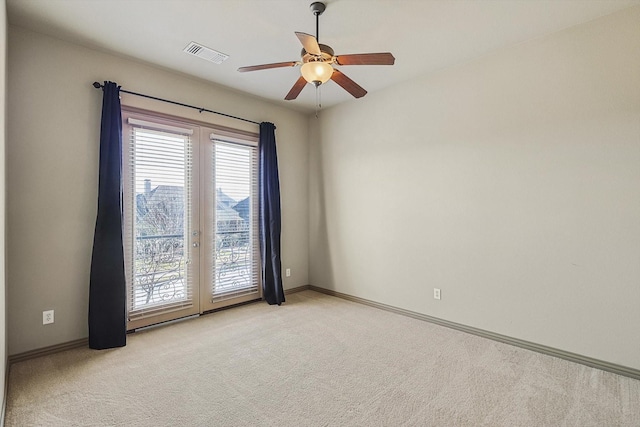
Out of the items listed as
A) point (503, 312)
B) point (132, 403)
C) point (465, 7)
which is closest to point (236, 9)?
point (465, 7)

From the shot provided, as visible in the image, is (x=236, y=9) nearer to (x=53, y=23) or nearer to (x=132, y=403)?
(x=53, y=23)

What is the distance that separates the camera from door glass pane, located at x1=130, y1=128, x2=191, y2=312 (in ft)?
10.8

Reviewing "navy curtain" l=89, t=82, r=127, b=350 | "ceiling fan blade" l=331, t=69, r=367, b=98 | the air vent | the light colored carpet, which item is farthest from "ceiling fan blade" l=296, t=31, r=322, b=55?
the light colored carpet

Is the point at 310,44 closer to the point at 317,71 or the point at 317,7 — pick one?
the point at 317,71

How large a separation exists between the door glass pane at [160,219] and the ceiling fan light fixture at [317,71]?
2053 mm

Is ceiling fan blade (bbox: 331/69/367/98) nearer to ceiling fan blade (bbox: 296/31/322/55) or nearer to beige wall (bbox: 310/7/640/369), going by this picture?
ceiling fan blade (bbox: 296/31/322/55)

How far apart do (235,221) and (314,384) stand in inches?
96.3

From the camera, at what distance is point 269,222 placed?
4352 mm

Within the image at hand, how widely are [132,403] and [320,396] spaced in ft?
4.24

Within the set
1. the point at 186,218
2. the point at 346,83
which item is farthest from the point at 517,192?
the point at 186,218

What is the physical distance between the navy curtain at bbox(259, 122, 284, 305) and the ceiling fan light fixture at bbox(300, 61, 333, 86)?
2165mm

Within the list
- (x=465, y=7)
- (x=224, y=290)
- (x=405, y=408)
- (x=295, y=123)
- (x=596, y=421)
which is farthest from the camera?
(x=295, y=123)

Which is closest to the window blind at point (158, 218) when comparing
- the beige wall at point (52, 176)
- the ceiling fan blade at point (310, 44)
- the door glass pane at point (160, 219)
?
the door glass pane at point (160, 219)

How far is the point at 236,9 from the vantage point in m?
2.45
